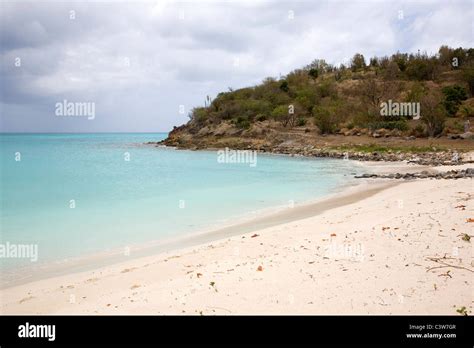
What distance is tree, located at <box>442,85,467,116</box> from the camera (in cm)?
4747

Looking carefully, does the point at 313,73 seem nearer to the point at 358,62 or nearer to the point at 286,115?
the point at 358,62

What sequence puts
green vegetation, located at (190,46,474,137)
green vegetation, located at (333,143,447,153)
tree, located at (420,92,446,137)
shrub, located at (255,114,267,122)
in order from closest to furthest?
green vegetation, located at (333,143,447,153) < tree, located at (420,92,446,137) < green vegetation, located at (190,46,474,137) < shrub, located at (255,114,267,122)

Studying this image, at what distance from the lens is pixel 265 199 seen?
52.9ft

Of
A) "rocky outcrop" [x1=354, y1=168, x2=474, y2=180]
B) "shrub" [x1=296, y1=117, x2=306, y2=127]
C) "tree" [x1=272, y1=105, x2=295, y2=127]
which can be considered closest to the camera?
"rocky outcrop" [x1=354, y1=168, x2=474, y2=180]

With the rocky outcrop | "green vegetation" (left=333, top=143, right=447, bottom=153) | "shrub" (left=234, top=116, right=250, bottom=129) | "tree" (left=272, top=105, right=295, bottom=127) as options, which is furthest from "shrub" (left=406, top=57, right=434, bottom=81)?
the rocky outcrop

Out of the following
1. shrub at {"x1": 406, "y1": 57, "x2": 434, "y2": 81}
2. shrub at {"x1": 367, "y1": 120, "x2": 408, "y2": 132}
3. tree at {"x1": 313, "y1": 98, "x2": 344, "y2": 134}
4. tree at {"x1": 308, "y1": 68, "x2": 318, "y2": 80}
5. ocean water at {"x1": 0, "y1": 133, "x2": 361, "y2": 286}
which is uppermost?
tree at {"x1": 308, "y1": 68, "x2": 318, "y2": 80}

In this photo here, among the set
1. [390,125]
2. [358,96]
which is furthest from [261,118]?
[390,125]

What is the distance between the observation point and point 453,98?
50.3 metres

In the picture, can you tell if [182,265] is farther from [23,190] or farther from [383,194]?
[23,190]

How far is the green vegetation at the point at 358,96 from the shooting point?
149ft

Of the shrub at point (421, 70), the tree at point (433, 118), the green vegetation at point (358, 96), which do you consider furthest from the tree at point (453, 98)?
the shrub at point (421, 70)

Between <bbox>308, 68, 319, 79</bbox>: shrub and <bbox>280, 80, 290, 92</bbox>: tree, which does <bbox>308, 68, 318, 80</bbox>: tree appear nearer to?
<bbox>308, 68, 319, 79</bbox>: shrub

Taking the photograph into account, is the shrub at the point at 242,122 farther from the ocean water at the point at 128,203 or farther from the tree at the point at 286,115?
the ocean water at the point at 128,203
